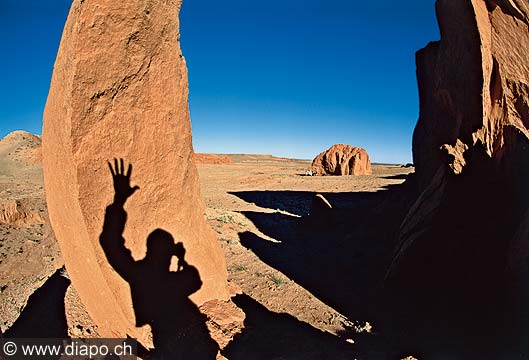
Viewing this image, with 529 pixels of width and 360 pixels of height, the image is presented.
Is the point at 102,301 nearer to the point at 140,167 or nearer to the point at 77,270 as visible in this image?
the point at 77,270

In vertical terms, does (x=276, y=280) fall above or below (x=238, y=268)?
below

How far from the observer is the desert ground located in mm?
4508

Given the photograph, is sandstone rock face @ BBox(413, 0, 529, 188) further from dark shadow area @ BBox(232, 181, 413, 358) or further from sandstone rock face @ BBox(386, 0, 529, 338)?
dark shadow area @ BBox(232, 181, 413, 358)

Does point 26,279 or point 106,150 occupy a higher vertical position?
point 106,150

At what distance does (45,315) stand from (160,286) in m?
2.46

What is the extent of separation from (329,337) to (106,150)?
404 cm

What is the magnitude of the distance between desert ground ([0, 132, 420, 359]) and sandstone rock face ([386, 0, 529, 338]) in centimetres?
140

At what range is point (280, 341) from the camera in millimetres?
4488

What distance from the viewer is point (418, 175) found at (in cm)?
908

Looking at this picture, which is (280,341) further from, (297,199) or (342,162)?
(342,162)

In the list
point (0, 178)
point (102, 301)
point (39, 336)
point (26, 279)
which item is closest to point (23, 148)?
point (0, 178)

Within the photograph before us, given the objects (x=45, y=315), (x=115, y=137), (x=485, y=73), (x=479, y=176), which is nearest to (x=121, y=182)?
(x=115, y=137)

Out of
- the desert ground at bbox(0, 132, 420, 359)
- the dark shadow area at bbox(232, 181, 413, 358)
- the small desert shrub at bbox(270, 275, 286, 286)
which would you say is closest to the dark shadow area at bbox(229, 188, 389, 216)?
the dark shadow area at bbox(232, 181, 413, 358)

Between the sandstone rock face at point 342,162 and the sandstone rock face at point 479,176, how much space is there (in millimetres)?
19911
